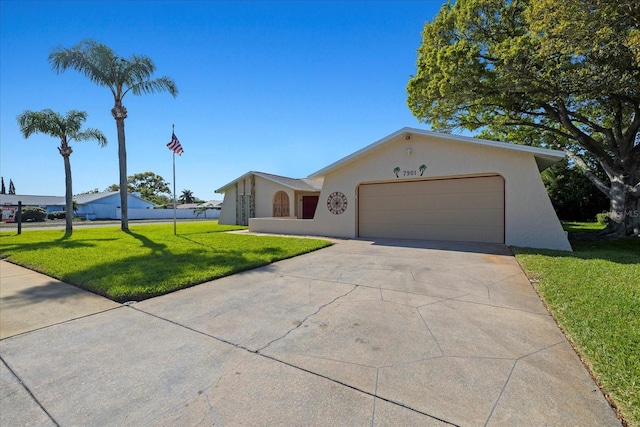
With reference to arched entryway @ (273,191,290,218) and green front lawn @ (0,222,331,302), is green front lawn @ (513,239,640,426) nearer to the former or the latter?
green front lawn @ (0,222,331,302)

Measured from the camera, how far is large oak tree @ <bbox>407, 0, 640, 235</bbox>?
786 centimetres

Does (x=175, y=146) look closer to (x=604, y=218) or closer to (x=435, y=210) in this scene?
(x=435, y=210)

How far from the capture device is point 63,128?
54.3 feet

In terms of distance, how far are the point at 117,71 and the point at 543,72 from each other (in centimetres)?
1967

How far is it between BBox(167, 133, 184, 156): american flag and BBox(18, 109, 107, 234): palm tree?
6.44 meters

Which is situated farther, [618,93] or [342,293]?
[618,93]

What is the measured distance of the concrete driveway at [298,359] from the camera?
221 cm

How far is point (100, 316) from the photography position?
4242 millimetres

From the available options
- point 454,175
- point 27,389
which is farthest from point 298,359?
point 454,175

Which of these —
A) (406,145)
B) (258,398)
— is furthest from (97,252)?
(406,145)

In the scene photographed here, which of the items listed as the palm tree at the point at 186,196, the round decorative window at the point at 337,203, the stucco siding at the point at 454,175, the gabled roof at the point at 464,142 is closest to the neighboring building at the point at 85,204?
the palm tree at the point at 186,196

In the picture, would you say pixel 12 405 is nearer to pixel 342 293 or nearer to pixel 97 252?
pixel 342 293

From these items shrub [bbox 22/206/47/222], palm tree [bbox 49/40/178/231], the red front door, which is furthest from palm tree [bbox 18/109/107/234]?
shrub [bbox 22/206/47/222]

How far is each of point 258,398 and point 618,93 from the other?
1419 cm
